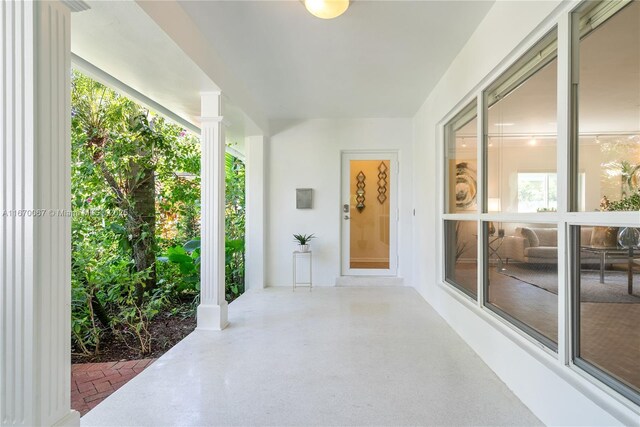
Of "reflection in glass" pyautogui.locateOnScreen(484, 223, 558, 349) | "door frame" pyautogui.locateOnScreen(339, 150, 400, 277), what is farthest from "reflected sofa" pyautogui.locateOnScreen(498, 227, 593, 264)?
"door frame" pyautogui.locateOnScreen(339, 150, 400, 277)

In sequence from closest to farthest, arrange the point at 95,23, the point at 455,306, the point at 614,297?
the point at 614,297 < the point at 95,23 < the point at 455,306

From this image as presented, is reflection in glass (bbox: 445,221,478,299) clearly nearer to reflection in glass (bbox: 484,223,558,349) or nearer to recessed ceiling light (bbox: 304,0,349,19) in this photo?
reflection in glass (bbox: 484,223,558,349)

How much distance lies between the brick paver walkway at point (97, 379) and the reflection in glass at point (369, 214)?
10.8 ft

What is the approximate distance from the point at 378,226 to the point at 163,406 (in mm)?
3880

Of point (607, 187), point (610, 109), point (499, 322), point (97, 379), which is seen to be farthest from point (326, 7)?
point (97, 379)

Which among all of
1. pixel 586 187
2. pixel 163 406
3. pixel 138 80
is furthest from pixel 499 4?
pixel 163 406

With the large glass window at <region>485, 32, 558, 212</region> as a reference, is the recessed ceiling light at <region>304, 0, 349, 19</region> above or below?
above

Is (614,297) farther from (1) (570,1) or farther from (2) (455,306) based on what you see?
(2) (455,306)

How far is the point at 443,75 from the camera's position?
11.4 feet

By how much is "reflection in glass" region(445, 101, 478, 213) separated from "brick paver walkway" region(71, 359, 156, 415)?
10.1 ft

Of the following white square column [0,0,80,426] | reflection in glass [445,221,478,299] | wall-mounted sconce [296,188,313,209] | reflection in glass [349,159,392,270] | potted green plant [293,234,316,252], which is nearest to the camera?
white square column [0,0,80,426]

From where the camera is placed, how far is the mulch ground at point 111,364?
2262mm

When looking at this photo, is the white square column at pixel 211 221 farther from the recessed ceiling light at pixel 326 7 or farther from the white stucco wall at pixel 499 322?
the white stucco wall at pixel 499 322

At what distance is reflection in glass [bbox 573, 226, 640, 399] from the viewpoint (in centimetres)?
135
